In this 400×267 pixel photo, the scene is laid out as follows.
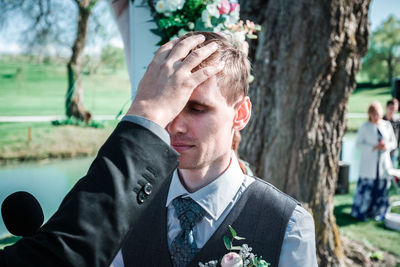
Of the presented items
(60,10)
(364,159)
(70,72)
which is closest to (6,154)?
(70,72)

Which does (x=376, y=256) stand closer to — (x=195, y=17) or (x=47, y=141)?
(x=195, y=17)

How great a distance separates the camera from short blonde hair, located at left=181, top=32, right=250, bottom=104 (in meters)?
1.43

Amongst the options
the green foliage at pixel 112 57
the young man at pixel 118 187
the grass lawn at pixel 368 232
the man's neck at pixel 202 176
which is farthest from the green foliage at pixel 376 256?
the green foliage at pixel 112 57

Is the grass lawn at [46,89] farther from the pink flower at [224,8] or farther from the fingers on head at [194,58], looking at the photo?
the fingers on head at [194,58]

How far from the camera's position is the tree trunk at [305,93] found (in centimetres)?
379

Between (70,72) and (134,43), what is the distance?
7.12m

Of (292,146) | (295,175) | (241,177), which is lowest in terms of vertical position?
(295,175)

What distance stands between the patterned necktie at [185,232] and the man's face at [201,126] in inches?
7.6

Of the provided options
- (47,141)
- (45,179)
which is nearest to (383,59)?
(47,141)

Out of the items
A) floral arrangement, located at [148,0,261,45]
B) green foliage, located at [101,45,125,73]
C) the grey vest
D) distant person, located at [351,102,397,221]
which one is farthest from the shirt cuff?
green foliage, located at [101,45,125,73]

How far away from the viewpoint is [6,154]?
796 centimetres

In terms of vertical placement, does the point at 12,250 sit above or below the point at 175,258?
above

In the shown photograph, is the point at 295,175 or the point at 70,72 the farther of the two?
the point at 70,72

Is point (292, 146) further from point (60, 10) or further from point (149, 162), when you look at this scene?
point (60, 10)
